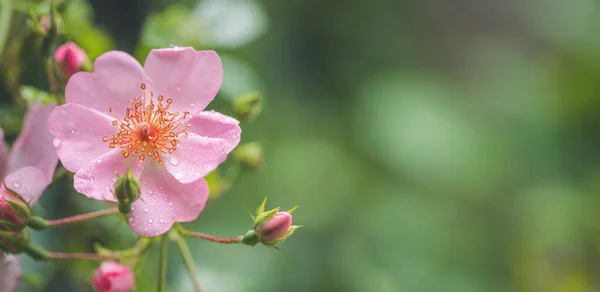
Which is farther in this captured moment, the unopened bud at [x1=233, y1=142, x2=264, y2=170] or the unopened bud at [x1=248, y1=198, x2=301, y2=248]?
the unopened bud at [x1=233, y1=142, x2=264, y2=170]

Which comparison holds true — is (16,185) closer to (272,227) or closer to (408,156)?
(272,227)

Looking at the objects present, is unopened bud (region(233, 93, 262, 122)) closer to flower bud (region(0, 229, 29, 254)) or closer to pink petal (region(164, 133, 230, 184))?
pink petal (region(164, 133, 230, 184))

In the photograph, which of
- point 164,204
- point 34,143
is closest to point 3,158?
point 34,143

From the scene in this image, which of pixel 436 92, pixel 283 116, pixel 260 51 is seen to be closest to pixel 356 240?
pixel 283 116

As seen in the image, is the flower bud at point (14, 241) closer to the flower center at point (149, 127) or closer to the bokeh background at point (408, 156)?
the flower center at point (149, 127)

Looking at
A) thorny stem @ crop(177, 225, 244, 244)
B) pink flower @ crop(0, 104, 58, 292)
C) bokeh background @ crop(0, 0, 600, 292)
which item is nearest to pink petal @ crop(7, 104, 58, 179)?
pink flower @ crop(0, 104, 58, 292)

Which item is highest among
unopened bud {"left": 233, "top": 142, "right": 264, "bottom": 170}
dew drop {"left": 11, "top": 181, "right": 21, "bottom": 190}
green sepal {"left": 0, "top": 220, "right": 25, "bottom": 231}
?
unopened bud {"left": 233, "top": 142, "right": 264, "bottom": 170}

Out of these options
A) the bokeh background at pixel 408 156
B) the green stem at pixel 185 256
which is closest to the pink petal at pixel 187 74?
the green stem at pixel 185 256
